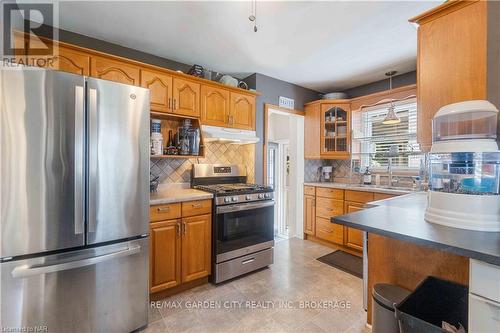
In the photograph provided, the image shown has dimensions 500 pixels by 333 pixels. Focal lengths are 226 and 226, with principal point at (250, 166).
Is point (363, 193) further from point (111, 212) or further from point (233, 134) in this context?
point (111, 212)

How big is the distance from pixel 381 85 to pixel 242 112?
88.3 inches

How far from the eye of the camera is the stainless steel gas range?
235 cm

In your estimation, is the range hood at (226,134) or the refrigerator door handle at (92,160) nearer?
the refrigerator door handle at (92,160)

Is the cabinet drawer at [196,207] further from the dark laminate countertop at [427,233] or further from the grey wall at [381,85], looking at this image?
the grey wall at [381,85]


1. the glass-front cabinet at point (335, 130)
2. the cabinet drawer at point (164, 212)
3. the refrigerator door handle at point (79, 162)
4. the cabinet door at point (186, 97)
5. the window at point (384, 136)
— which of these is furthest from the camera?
the glass-front cabinet at point (335, 130)

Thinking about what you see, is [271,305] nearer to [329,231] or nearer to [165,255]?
[165,255]

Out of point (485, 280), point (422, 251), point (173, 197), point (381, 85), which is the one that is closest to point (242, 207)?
point (173, 197)

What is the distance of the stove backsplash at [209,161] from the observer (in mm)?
2653

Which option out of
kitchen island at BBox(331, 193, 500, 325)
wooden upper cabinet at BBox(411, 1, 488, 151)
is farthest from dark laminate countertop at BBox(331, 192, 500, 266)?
wooden upper cabinet at BBox(411, 1, 488, 151)

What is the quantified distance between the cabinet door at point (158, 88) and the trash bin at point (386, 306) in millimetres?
2394

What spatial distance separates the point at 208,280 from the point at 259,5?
8.69ft

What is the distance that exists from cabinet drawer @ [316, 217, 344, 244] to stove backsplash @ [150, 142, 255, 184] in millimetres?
1326

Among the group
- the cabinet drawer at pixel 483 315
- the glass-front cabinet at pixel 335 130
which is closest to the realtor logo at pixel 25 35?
the cabinet drawer at pixel 483 315

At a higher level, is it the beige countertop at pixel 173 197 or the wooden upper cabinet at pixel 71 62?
the wooden upper cabinet at pixel 71 62
